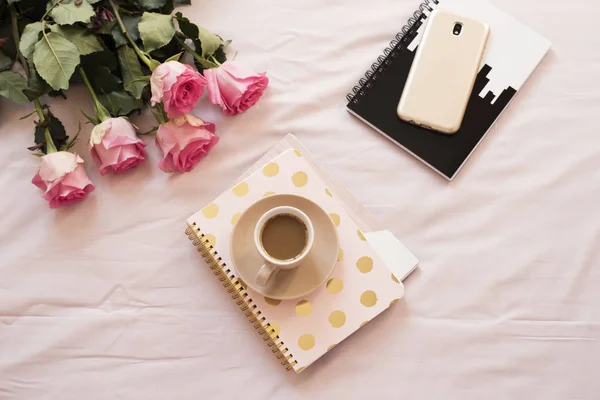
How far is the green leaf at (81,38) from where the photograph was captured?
0.64 metres

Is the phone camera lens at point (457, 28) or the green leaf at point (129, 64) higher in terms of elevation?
the phone camera lens at point (457, 28)

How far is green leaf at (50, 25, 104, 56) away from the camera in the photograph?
64 centimetres

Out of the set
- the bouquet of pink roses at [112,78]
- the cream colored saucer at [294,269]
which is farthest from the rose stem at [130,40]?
the cream colored saucer at [294,269]

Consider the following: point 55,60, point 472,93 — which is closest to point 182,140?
point 55,60

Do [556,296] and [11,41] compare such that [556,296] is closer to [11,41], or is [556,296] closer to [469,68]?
[469,68]

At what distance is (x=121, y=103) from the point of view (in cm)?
66

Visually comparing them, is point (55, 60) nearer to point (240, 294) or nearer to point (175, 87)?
point (175, 87)

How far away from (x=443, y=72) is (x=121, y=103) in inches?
16.6

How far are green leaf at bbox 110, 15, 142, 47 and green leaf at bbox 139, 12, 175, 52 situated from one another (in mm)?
16

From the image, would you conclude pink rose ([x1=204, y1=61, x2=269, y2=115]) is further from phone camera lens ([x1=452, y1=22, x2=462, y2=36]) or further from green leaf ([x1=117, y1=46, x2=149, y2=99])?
phone camera lens ([x1=452, y1=22, x2=462, y2=36])

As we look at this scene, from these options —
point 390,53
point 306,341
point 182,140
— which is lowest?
point 306,341

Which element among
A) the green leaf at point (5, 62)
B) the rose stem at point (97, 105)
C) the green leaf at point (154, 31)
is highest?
the green leaf at point (154, 31)

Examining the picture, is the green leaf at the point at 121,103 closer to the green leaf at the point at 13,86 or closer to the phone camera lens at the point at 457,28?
the green leaf at the point at 13,86

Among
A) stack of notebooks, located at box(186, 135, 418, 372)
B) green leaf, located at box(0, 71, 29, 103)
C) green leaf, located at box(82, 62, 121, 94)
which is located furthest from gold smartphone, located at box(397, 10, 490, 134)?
green leaf, located at box(0, 71, 29, 103)
